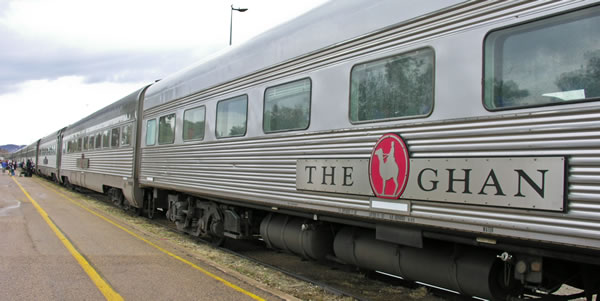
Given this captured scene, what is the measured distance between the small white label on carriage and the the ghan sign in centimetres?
5

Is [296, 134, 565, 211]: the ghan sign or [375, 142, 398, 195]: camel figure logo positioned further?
[375, 142, 398, 195]: camel figure logo

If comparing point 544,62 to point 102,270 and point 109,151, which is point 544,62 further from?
point 109,151

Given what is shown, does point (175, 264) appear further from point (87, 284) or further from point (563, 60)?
point (563, 60)

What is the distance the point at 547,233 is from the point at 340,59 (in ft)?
8.76

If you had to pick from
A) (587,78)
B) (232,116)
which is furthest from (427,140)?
(232,116)

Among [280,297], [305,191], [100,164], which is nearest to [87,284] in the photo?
[280,297]

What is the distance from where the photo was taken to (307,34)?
5207mm

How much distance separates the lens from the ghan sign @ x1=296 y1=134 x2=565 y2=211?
2.95m

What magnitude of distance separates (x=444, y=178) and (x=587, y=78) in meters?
1.23

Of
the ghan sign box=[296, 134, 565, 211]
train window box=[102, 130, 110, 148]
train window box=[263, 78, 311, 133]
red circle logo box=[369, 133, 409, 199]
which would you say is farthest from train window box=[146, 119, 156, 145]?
red circle logo box=[369, 133, 409, 199]

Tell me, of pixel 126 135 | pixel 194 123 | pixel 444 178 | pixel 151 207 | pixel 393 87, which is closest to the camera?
pixel 444 178

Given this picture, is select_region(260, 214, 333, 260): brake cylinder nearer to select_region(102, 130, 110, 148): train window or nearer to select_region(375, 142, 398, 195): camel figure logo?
select_region(375, 142, 398, 195): camel figure logo

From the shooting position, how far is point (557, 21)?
3.03m

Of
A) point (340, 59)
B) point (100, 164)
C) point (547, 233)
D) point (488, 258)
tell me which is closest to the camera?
point (547, 233)
